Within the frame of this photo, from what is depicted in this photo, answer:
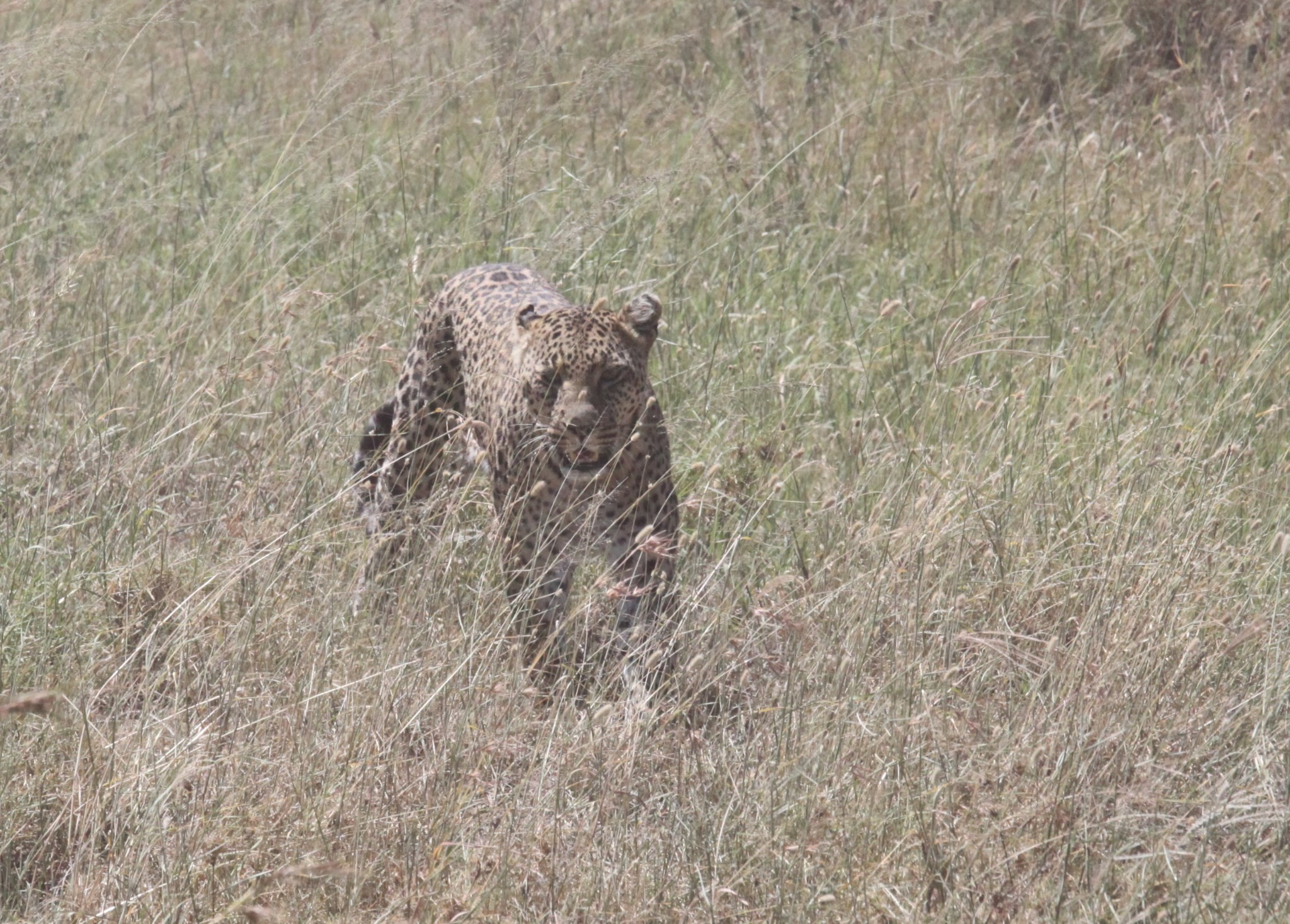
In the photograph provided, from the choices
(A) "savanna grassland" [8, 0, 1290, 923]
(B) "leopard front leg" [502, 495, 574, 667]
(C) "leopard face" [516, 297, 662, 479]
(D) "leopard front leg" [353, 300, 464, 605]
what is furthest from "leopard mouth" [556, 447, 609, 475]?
(D) "leopard front leg" [353, 300, 464, 605]

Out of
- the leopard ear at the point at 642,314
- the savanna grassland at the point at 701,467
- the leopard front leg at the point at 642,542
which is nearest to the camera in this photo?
the savanna grassland at the point at 701,467

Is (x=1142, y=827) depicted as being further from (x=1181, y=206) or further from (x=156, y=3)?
(x=156, y=3)

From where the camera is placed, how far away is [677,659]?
4227 millimetres

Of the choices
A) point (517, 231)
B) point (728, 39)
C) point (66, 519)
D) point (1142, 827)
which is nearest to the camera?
point (1142, 827)

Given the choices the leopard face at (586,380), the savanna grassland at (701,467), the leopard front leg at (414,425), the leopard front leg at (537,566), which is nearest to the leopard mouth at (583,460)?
the leopard face at (586,380)

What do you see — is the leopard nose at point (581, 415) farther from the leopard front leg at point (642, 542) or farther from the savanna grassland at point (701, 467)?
the savanna grassland at point (701, 467)

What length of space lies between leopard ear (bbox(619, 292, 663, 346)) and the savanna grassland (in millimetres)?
422

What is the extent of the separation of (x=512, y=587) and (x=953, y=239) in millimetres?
2812

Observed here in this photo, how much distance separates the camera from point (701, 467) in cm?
524

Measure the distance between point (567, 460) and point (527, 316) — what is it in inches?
17.1

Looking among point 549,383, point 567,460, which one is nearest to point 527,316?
point 549,383

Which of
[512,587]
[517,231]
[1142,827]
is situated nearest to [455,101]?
[517,231]

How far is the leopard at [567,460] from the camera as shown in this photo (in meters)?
4.52

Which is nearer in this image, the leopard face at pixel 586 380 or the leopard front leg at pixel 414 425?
the leopard face at pixel 586 380
